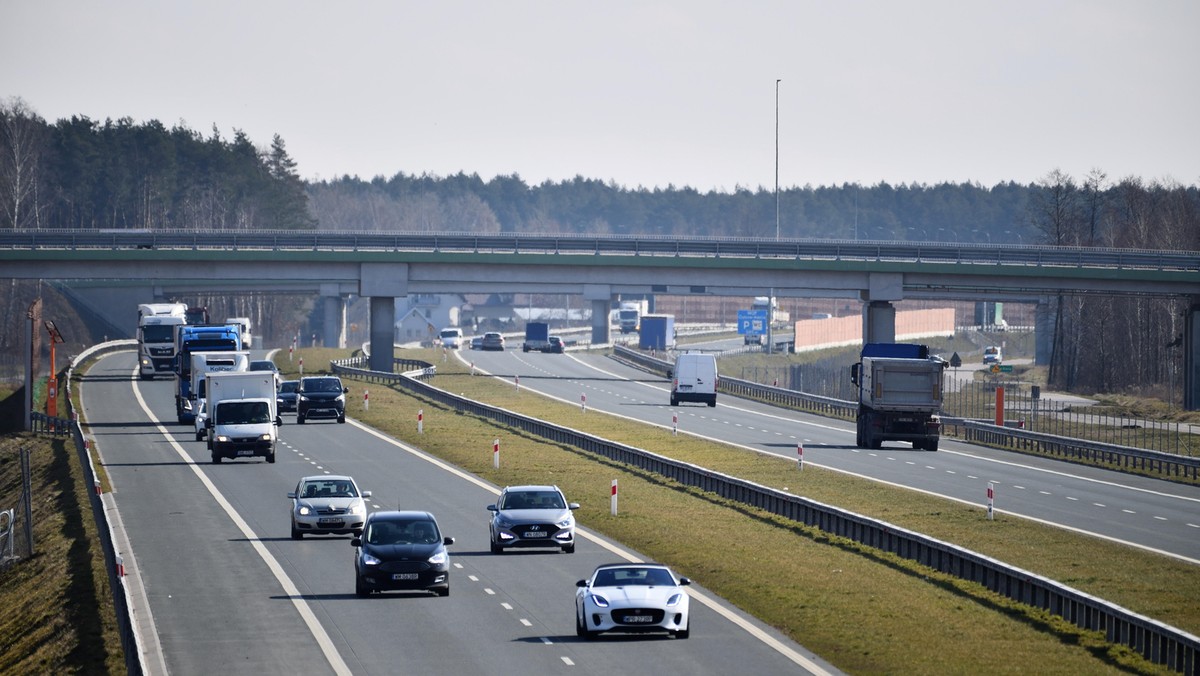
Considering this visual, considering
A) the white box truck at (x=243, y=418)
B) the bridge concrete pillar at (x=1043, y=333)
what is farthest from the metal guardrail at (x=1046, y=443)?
the bridge concrete pillar at (x=1043, y=333)

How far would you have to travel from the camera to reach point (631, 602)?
25.8 metres

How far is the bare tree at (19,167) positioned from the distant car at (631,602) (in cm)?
12389

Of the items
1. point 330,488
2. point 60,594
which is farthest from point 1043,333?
point 60,594

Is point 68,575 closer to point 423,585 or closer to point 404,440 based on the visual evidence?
point 423,585

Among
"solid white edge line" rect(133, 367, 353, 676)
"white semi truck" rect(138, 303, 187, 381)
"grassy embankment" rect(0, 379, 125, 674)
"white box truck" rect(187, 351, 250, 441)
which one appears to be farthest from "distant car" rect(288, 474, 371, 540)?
"white semi truck" rect(138, 303, 187, 381)

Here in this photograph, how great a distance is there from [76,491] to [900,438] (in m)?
30.8

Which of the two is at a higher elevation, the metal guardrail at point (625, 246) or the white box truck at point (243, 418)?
the metal guardrail at point (625, 246)

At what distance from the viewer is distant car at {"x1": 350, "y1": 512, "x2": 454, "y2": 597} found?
97.7 ft

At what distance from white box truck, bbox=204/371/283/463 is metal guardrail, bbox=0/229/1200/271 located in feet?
129

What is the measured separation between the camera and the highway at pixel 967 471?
4278 centimetres

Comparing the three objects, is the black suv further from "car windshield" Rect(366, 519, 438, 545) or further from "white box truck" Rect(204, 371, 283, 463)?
"car windshield" Rect(366, 519, 438, 545)

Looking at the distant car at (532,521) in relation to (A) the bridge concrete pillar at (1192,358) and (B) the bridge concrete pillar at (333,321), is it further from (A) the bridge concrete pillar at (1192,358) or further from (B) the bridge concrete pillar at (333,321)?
(B) the bridge concrete pillar at (333,321)

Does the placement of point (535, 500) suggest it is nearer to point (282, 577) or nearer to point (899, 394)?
point (282, 577)

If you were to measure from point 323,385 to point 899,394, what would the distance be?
2570 centimetres
